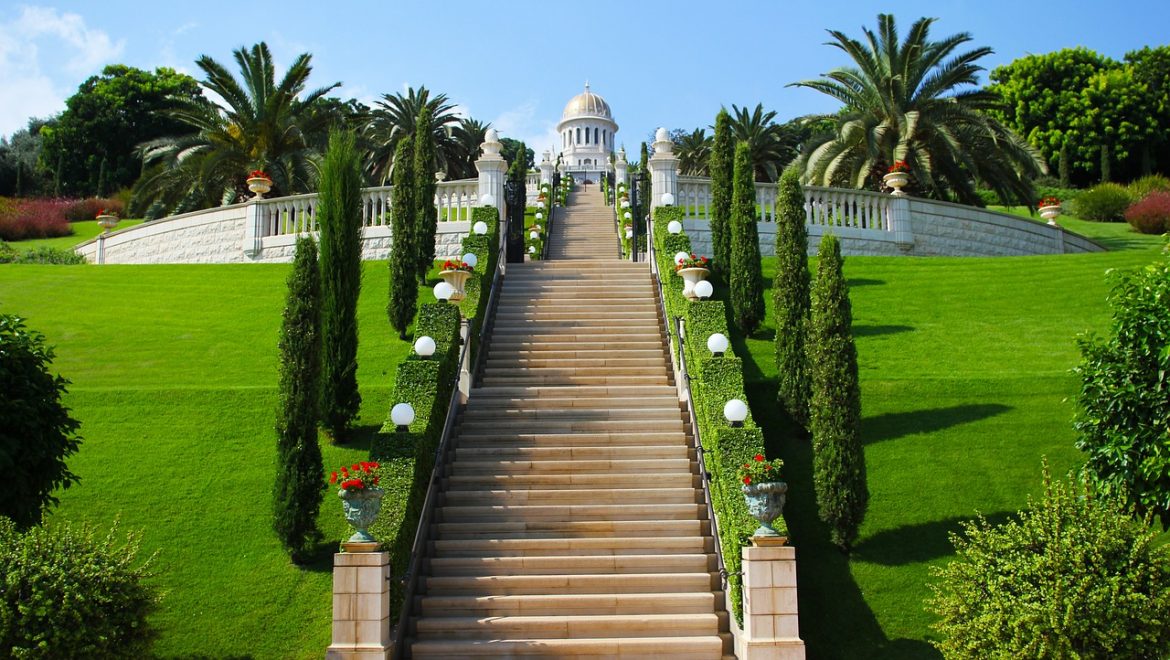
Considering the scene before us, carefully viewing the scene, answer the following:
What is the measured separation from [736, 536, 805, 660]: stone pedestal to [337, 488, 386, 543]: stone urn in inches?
167

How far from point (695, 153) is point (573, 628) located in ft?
127

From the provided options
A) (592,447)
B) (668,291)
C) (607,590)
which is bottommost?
(607,590)

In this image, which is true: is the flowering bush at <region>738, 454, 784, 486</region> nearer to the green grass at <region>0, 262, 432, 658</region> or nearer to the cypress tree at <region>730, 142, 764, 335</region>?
the green grass at <region>0, 262, 432, 658</region>

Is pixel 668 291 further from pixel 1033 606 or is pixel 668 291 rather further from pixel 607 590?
pixel 1033 606

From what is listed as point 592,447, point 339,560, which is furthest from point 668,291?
point 339,560

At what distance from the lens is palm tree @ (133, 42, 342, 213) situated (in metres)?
29.2

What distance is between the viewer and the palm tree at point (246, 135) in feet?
95.7

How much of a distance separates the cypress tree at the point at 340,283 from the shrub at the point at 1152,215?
30.1m

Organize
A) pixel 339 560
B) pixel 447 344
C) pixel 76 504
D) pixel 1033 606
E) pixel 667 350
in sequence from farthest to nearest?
pixel 667 350, pixel 447 344, pixel 76 504, pixel 339 560, pixel 1033 606

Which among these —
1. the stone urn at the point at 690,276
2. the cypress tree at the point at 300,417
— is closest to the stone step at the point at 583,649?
the cypress tree at the point at 300,417

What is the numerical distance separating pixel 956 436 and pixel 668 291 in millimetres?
6539

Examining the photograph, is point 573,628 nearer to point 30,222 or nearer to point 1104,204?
point 1104,204

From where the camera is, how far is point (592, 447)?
13.8 meters

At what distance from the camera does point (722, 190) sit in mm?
20594
